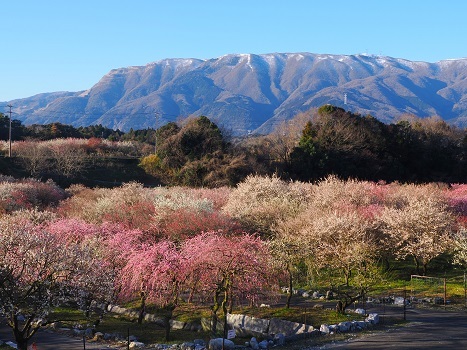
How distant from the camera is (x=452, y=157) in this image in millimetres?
65562

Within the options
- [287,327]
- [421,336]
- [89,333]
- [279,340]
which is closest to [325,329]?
[287,327]

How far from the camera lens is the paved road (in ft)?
54.4

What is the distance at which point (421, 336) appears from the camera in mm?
17844

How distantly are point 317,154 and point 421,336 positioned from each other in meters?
40.5

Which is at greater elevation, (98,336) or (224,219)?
(224,219)

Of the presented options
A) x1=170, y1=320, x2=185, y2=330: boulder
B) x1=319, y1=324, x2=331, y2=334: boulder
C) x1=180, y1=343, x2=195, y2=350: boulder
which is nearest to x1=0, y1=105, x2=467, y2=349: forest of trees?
x1=170, y1=320, x2=185, y2=330: boulder

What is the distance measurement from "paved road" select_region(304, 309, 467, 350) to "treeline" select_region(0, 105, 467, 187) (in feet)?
108

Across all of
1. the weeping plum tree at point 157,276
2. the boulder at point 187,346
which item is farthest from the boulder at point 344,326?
the weeping plum tree at point 157,276

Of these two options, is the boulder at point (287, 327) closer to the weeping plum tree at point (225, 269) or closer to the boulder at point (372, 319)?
the weeping plum tree at point (225, 269)

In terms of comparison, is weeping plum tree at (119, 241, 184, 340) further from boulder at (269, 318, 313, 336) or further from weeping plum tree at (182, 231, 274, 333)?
boulder at (269, 318, 313, 336)

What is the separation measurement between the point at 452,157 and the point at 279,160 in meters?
22.9

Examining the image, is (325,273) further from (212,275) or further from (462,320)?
(212,275)

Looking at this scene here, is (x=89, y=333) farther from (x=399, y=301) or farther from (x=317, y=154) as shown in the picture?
(x=317, y=154)

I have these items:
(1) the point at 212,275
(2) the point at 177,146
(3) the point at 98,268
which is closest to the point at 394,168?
(2) the point at 177,146
